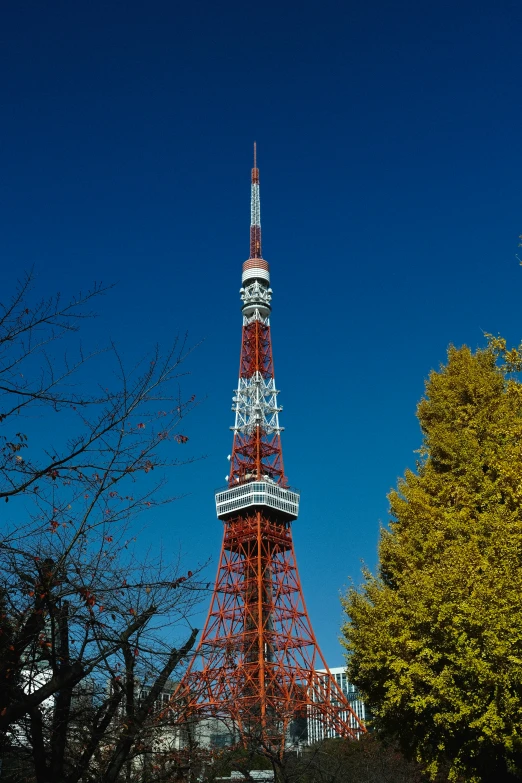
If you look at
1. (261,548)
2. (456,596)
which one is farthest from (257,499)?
(456,596)

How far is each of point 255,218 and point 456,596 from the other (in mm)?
45869

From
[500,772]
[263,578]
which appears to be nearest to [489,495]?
[500,772]

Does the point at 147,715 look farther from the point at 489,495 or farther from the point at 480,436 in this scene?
the point at 480,436

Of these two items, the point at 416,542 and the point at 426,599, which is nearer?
the point at 426,599

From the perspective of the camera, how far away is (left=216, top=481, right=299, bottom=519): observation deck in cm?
4542

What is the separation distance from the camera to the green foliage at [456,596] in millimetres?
10047

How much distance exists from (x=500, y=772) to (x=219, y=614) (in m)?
32.5

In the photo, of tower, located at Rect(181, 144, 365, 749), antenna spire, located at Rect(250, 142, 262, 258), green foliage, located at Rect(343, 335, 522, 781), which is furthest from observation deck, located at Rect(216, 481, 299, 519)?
green foliage, located at Rect(343, 335, 522, 781)

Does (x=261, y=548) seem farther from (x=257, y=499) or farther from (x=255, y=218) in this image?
(x=255, y=218)

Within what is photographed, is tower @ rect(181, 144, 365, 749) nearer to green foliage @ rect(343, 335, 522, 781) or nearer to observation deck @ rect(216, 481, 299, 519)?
observation deck @ rect(216, 481, 299, 519)

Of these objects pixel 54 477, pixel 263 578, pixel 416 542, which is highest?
pixel 263 578

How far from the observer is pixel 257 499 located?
45.2 metres

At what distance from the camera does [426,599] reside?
36.1ft

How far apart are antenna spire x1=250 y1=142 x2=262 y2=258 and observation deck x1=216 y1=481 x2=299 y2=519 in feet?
59.0
